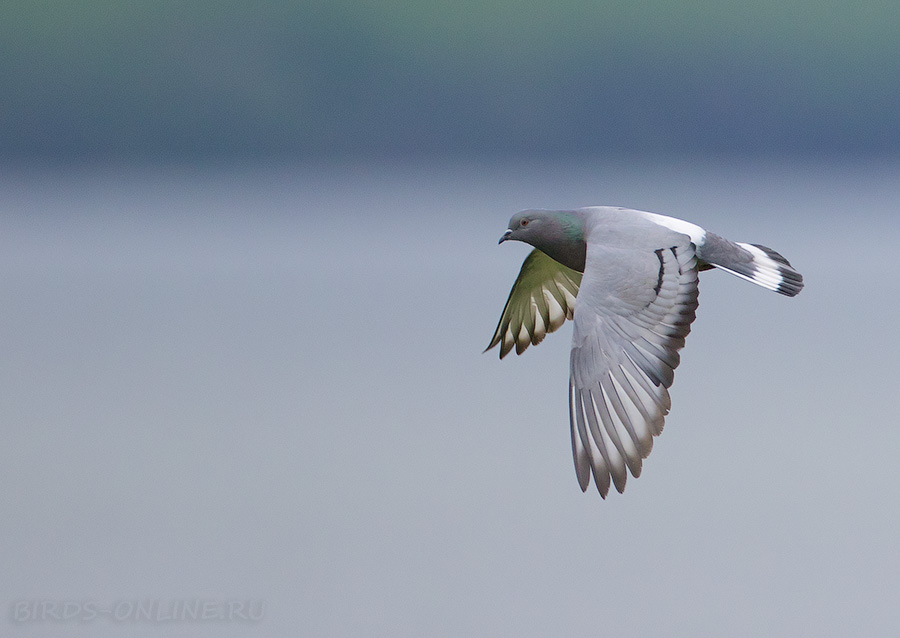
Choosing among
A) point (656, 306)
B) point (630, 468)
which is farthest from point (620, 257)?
Result: point (630, 468)

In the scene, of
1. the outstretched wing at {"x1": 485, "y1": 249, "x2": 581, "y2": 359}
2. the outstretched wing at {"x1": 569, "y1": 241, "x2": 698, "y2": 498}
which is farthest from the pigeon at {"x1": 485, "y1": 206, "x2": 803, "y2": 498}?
the outstretched wing at {"x1": 485, "y1": 249, "x2": 581, "y2": 359}

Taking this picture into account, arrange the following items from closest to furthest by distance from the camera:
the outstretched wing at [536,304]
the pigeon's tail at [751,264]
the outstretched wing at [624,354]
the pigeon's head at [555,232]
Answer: the outstretched wing at [624,354]
the pigeon's tail at [751,264]
the pigeon's head at [555,232]
the outstretched wing at [536,304]

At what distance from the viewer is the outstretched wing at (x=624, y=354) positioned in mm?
2422

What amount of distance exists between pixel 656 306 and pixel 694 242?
332 millimetres

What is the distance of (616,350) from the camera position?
2.53 meters

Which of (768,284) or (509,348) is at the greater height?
(768,284)

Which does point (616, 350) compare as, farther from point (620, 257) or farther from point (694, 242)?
point (694, 242)

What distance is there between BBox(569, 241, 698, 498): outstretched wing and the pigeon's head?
351 mm

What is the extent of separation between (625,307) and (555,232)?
1.85ft

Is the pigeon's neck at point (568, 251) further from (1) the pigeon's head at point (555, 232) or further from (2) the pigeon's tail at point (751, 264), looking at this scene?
(2) the pigeon's tail at point (751, 264)

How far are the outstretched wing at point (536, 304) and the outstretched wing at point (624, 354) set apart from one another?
2.33 ft

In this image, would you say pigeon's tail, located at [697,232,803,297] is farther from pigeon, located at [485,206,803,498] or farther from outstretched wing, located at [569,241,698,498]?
outstretched wing, located at [569,241,698,498]

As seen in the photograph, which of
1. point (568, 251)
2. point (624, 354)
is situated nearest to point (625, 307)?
point (624, 354)

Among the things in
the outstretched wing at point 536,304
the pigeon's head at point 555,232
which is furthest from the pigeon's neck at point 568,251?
the outstretched wing at point 536,304
